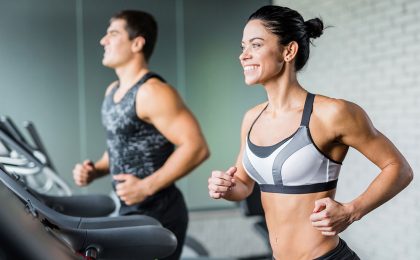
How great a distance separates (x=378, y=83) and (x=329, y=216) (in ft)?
8.79

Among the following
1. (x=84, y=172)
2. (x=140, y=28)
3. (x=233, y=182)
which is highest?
(x=140, y=28)

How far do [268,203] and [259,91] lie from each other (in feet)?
12.2

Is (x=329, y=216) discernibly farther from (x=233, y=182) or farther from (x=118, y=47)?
(x=118, y=47)

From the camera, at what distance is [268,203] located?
5.48 ft

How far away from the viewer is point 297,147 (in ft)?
5.12

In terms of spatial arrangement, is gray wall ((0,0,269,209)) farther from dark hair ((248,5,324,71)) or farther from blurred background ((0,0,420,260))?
dark hair ((248,5,324,71))

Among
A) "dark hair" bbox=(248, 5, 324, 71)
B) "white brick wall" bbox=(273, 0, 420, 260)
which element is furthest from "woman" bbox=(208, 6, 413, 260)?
"white brick wall" bbox=(273, 0, 420, 260)

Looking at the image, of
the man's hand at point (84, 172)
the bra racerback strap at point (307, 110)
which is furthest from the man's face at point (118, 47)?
the bra racerback strap at point (307, 110)

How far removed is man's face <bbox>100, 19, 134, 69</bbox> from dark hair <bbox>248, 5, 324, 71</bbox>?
1188 mm

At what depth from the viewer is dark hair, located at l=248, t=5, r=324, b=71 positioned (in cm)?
161

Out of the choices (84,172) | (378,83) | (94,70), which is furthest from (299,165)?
(94,70)

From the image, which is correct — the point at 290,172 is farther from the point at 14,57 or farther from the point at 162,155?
the point at 14,57

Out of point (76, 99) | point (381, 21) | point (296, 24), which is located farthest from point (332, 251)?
point (76, 99)

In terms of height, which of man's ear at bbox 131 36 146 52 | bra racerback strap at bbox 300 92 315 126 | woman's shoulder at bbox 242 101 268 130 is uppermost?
bra racerback strap at bbox 300 92 315 126
